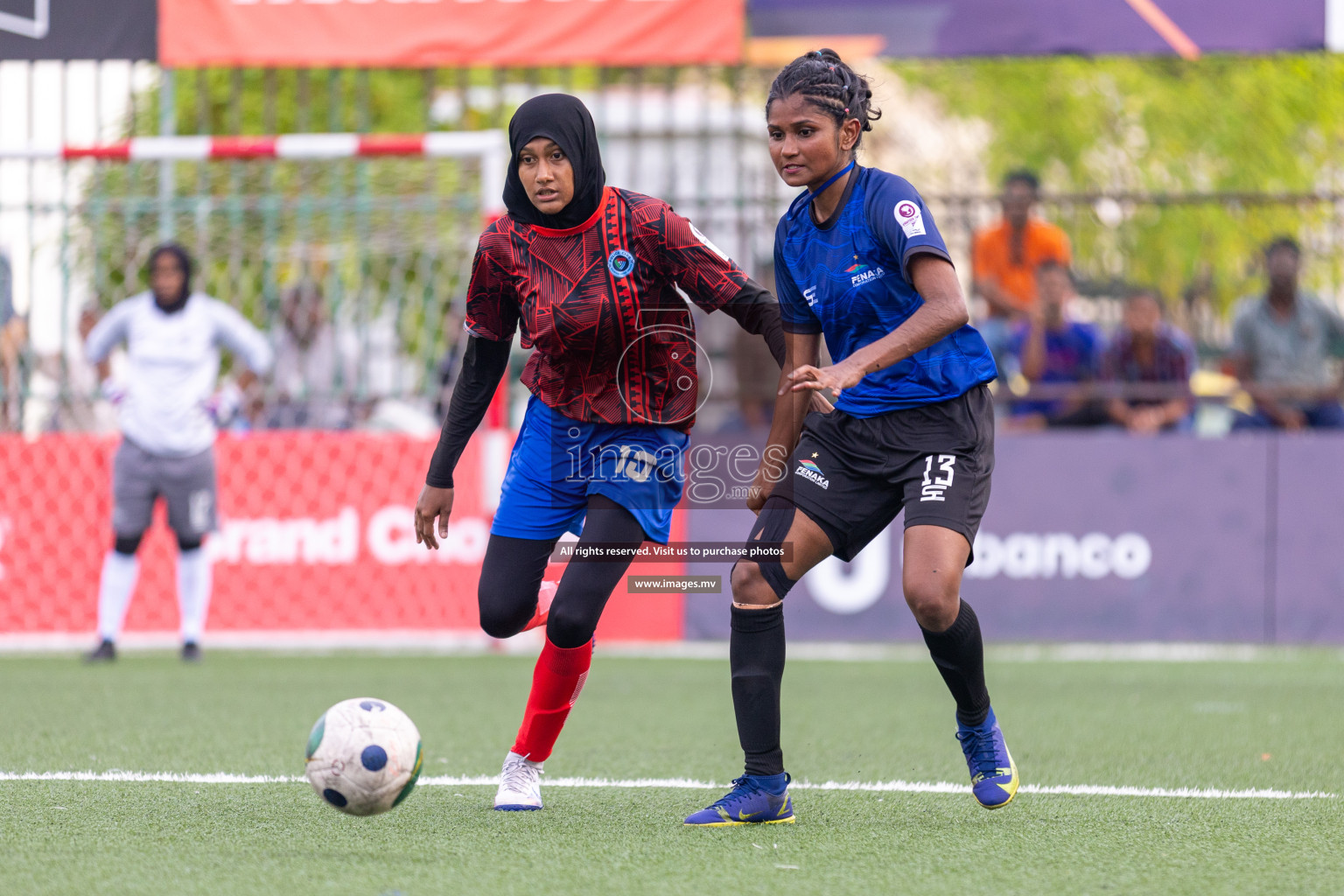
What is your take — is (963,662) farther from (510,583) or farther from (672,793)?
(510,583)

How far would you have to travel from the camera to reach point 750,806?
4484 millimetres

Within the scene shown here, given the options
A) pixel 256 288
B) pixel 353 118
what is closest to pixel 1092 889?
pixel 256 288

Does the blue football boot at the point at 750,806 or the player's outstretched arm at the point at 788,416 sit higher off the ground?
the player's outstretched arm at the point at 788,416

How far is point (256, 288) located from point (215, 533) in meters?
1.61

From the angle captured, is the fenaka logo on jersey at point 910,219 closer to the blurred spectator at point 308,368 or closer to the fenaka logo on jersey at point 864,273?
the fenaka logo on jersey at point 864,273

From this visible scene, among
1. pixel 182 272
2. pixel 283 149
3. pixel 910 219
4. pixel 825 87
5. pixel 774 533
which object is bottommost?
pixel 774 533

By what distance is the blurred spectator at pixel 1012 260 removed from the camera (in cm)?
1029

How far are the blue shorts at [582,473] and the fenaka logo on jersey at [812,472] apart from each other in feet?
1.36

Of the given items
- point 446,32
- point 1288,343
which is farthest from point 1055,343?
point 446,32

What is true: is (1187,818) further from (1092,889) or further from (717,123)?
(717,123)

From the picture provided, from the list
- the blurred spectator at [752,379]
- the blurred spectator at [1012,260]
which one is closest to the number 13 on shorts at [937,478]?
the blurred spectator at [752,379]

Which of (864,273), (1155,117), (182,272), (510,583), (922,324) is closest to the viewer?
(922,324)

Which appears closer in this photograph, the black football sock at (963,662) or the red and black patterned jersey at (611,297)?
the black football sock at (963,662)

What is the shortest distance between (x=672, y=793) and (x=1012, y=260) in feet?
20.2
